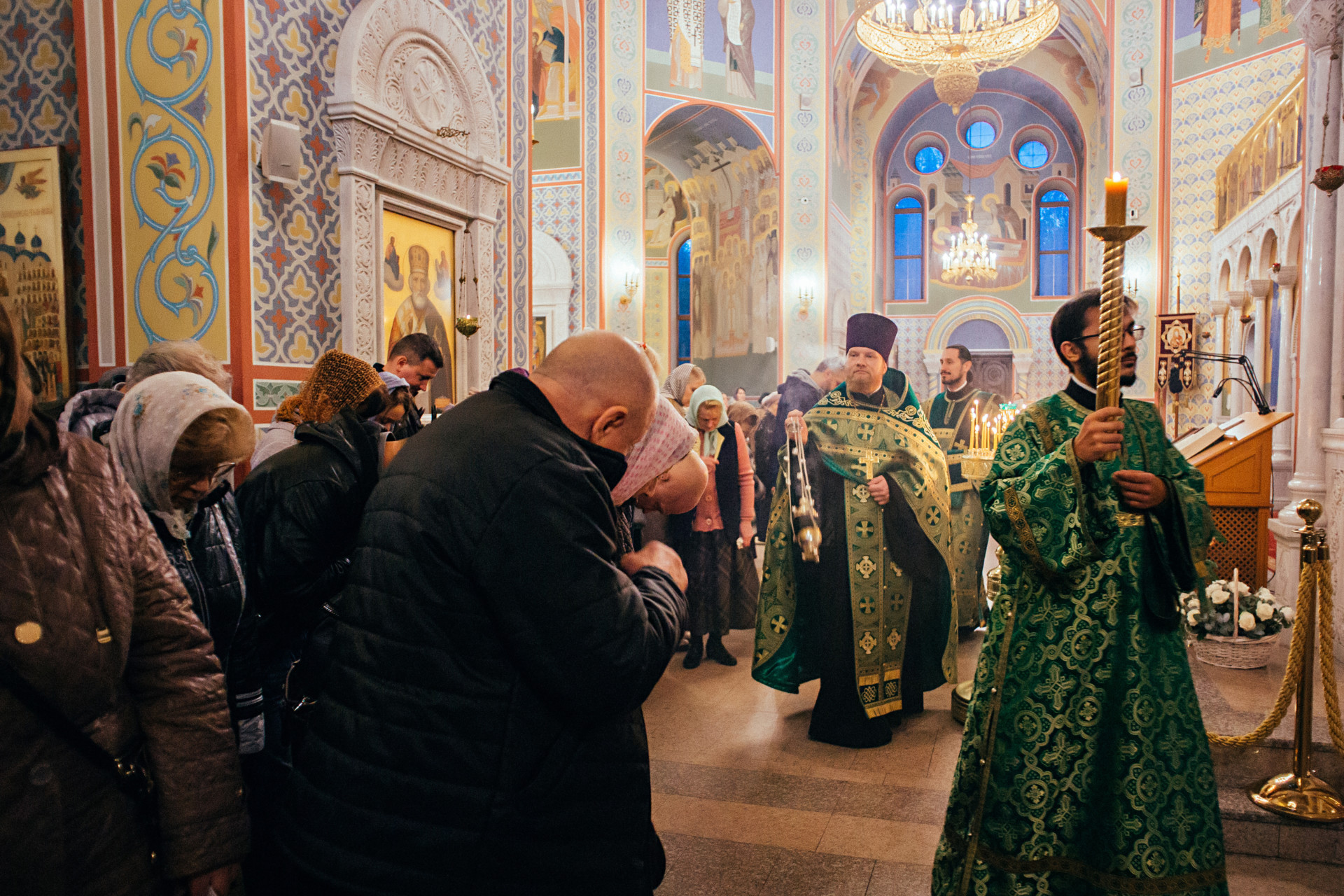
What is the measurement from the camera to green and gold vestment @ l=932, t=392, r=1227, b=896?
2.31 metres

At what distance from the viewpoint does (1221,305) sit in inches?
553

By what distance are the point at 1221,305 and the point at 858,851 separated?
14058 millimetres

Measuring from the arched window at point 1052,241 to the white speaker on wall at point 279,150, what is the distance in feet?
69.7

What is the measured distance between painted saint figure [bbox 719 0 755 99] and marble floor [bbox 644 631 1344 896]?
1261 cm

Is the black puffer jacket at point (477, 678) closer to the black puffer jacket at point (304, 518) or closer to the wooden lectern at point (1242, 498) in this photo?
the black puffer jacket at point (304, 518)

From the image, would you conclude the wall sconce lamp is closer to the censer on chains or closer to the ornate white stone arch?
the censer on chains

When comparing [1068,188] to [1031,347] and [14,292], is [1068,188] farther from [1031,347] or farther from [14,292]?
[14,292]

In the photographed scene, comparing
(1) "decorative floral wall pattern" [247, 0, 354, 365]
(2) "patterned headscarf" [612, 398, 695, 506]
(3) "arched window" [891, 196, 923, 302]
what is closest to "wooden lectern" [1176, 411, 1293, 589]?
(2) "patterned headscarf" [612, 398, 695, 506]

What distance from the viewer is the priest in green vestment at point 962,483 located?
5992 mm

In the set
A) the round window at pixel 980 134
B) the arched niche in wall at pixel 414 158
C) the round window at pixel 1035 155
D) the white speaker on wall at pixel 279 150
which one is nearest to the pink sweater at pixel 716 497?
the arched niche in wall at pixel 414 158

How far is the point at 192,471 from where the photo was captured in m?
1.87

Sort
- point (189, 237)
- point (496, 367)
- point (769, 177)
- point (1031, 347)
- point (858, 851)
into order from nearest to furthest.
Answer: point (858, 851)
point (189, 237)
point (496, 367)
point (769, 177)
point (1031, 347)

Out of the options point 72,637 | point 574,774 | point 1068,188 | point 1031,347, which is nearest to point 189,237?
point 72,637

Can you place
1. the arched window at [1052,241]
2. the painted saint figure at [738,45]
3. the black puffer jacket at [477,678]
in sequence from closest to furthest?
the black puffer jacket at [477,678], the painted saint figure at [738,45], the arched window at [1052,241]
